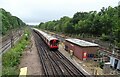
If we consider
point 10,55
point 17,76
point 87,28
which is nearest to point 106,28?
point 87,28

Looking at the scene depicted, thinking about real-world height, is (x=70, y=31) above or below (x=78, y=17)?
below

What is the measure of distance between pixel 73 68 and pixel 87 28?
3423 centimetres

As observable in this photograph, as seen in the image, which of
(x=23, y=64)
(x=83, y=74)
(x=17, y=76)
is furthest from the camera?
(x=23, y=64)

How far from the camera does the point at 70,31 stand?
79.3 meters

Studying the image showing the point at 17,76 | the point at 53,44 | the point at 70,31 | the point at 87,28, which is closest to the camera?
the point at 17,76

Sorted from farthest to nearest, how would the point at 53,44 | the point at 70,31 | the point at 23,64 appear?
the point at 70,31 → the point at 53,44 → the point at 23,64

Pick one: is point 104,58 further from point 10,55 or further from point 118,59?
point 10,55

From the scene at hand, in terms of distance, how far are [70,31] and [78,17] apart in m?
5.84

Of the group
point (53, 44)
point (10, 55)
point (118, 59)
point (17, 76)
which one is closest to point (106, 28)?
point (53, 44)

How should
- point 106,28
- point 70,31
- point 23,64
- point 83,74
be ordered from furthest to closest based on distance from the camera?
point 70,31 → point 106,28 → point 23,64 → point 83,74

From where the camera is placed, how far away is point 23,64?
3162 centimetres

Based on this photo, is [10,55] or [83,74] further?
[10,55]

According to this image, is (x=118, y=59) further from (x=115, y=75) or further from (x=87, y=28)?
(x=87, y=28)

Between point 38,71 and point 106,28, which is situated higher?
point 106,28
